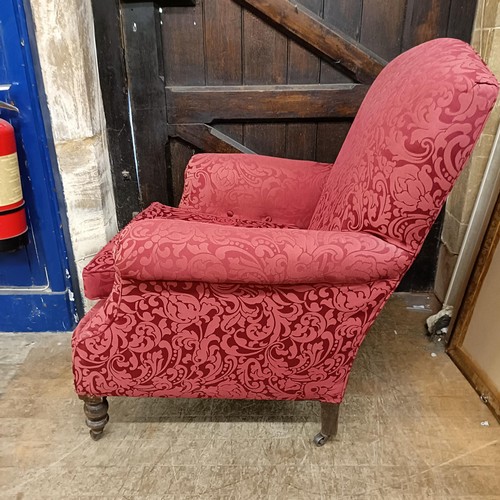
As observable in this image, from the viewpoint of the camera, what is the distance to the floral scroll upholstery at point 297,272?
0.88 m

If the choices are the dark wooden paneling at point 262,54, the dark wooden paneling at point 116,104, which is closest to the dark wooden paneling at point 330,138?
the dark wooden paneling at point 262,54

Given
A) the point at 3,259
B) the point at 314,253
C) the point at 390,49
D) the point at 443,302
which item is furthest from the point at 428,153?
the point at 3,259

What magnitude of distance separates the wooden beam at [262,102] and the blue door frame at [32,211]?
47cm

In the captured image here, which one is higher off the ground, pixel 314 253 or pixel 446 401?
pixel 314 253

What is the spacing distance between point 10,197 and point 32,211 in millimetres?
177

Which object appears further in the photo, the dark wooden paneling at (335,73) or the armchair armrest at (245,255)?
the dark wooden paneling at (335,73)

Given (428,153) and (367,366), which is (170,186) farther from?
(428,153)

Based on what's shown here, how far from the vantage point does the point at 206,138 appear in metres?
1.72

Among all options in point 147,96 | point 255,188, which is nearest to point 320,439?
point 255,188

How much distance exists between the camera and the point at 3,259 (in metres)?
1.63

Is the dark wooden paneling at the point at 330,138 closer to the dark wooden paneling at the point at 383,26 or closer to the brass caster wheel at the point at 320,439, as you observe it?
the dark wooden paneling at the point at 383,26

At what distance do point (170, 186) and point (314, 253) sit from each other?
40.9 inches

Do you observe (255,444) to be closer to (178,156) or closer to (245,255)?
(245,255)

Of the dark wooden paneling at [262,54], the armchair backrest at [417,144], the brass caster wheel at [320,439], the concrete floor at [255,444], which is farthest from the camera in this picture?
the dark wooden paneling at [262,54]
